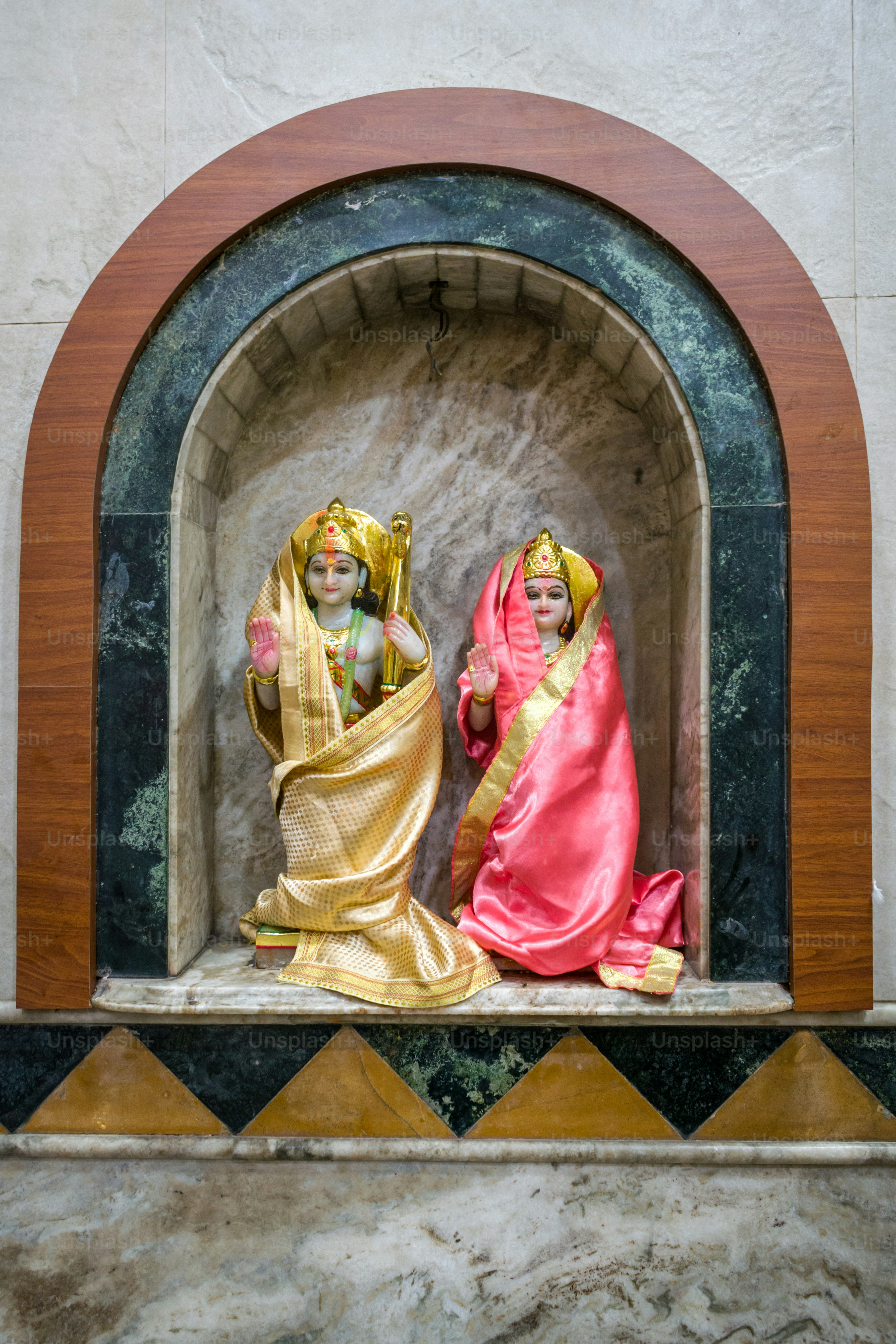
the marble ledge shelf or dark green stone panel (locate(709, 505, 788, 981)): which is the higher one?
dark green stone panel (locate(709, 505, 788, 981))

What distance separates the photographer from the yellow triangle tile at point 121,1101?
8.39ft

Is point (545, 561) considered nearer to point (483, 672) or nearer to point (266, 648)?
point (483, 672)

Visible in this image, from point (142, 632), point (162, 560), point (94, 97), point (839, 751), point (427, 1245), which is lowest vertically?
point (427, 1245)

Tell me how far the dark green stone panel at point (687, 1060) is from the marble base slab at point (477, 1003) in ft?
0.28

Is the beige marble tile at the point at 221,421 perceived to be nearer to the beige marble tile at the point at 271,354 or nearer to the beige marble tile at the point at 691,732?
the beige marble tile at the point at 271,354

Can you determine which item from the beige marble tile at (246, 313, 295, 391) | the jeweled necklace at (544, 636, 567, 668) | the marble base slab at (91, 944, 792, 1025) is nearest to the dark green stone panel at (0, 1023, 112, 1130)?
the marble base slab at (91, 944, 792, 1025)

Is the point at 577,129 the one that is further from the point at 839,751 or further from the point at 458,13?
the point at 839,751

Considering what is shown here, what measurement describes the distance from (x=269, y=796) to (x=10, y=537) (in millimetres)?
1210

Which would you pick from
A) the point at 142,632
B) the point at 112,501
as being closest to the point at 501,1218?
the point at 142,632

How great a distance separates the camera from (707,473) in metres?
2.61

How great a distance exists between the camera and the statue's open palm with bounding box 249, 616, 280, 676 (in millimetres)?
2752

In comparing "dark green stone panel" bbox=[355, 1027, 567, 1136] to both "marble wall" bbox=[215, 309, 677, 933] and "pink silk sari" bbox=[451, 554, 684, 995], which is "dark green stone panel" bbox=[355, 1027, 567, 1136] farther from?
"marble wall" bbox=[215, 309, 677, 933]

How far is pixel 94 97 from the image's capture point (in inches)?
105

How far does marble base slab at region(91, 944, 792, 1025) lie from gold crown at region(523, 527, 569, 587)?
50.6 inches
